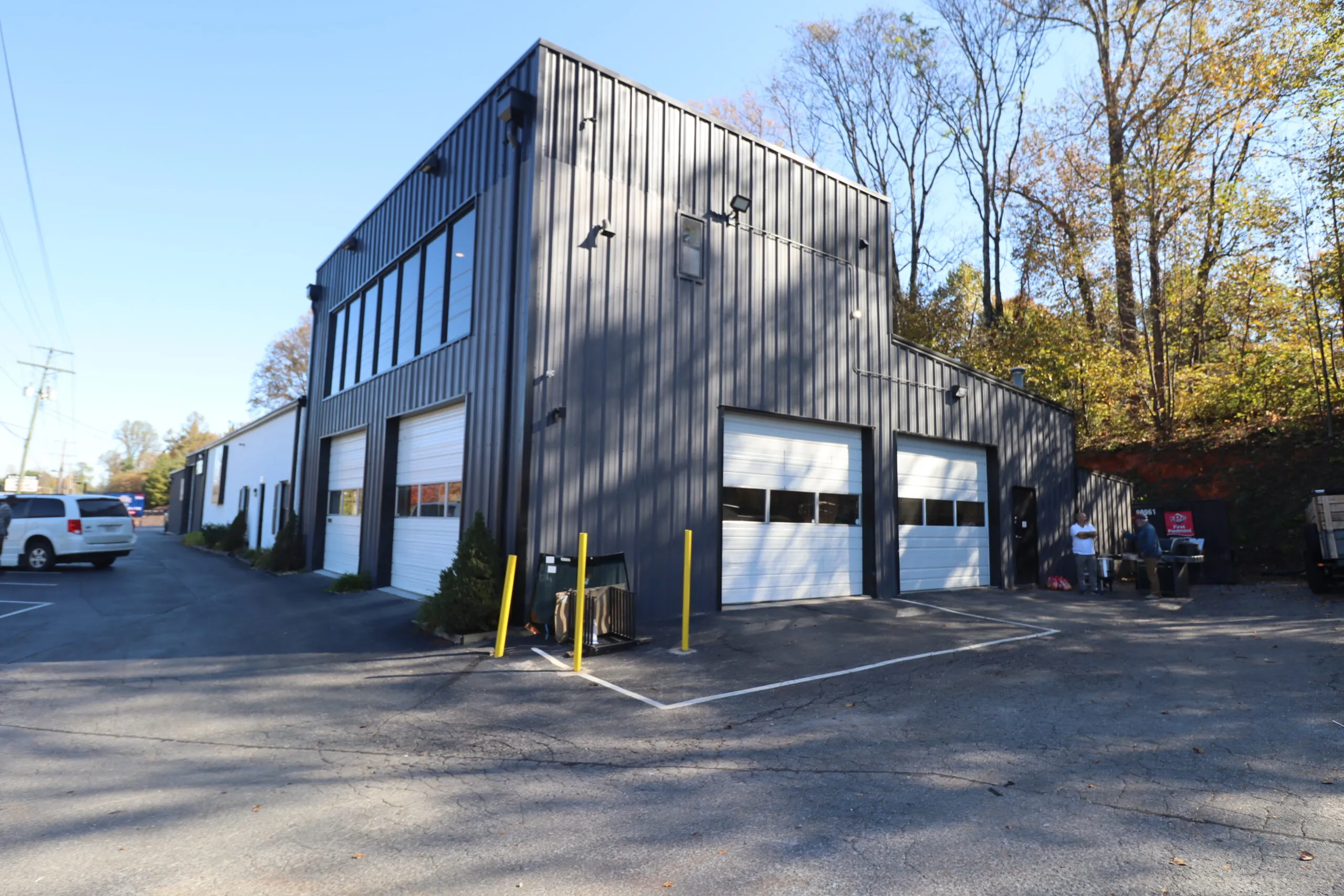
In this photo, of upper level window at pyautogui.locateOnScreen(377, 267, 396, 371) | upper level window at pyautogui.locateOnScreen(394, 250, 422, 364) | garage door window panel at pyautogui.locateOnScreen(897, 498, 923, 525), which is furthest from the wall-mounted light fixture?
garage door window panel at pyautogui.locateOnScreen(897, 498, 923, 525)

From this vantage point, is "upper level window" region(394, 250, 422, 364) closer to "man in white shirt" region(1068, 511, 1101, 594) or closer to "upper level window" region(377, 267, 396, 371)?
"upper level window" region(377, 267, 396, 371)

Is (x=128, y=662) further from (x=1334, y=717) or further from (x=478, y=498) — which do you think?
(x=1334, y=717)

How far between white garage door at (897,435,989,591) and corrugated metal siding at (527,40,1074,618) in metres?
0.59

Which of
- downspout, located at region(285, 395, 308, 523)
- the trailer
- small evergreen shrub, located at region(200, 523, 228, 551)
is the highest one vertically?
downspout, located at region(285, 395, 308, 523)

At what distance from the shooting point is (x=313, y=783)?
4.49 metres

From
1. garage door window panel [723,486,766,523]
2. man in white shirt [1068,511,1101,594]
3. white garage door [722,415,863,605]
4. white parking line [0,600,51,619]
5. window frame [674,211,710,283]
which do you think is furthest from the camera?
man in white shirt [1068,511,1101,594]

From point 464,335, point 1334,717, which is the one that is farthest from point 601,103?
point 1334,717

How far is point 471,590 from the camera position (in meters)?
8.83

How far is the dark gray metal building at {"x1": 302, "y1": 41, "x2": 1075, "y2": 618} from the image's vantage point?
9.93 meters

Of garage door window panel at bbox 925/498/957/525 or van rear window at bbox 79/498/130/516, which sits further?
van rear window at bbox 79/498/130/516

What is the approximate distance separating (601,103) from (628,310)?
3049mm

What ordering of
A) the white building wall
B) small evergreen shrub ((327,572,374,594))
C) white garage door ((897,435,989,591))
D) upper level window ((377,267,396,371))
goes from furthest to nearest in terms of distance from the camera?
the white building wall → upper level window ((377,267,396,371)) → white garage door ((897,435,989,591)) → small evergreen shrub ((327,572,374,594))

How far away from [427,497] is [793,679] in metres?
7.56

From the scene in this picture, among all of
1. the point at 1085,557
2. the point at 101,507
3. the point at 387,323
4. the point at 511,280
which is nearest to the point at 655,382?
the point at 511,280
